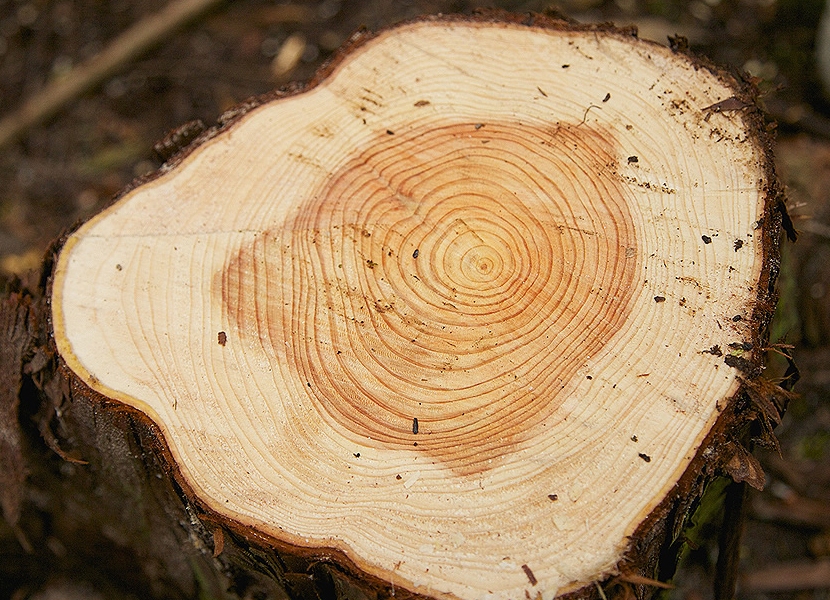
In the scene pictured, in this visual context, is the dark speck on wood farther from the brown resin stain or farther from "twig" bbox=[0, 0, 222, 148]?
"twig" bbox=[0, 0, 222, 148]

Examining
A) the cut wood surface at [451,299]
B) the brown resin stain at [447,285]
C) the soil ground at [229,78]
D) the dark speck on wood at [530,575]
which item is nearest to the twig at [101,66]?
the soil ground at [229,78]

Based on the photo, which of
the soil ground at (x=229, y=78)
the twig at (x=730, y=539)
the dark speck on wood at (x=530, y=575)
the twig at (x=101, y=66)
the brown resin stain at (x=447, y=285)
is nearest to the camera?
the dark speck on wood at (x=530, y=575)

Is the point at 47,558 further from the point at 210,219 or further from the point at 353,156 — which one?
the point at 353,156

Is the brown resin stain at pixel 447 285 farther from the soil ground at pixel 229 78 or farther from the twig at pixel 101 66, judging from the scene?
the twig at pixel 101 66

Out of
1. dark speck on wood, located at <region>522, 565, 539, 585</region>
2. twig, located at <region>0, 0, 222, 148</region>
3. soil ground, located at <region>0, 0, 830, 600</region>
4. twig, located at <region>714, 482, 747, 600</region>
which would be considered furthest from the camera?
twig, located at <region>0, 0, 222, 148</region>

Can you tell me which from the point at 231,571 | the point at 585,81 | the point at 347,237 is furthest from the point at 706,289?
the point at 231,571

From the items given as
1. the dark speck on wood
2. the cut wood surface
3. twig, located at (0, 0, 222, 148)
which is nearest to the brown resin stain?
the cut wood surface
